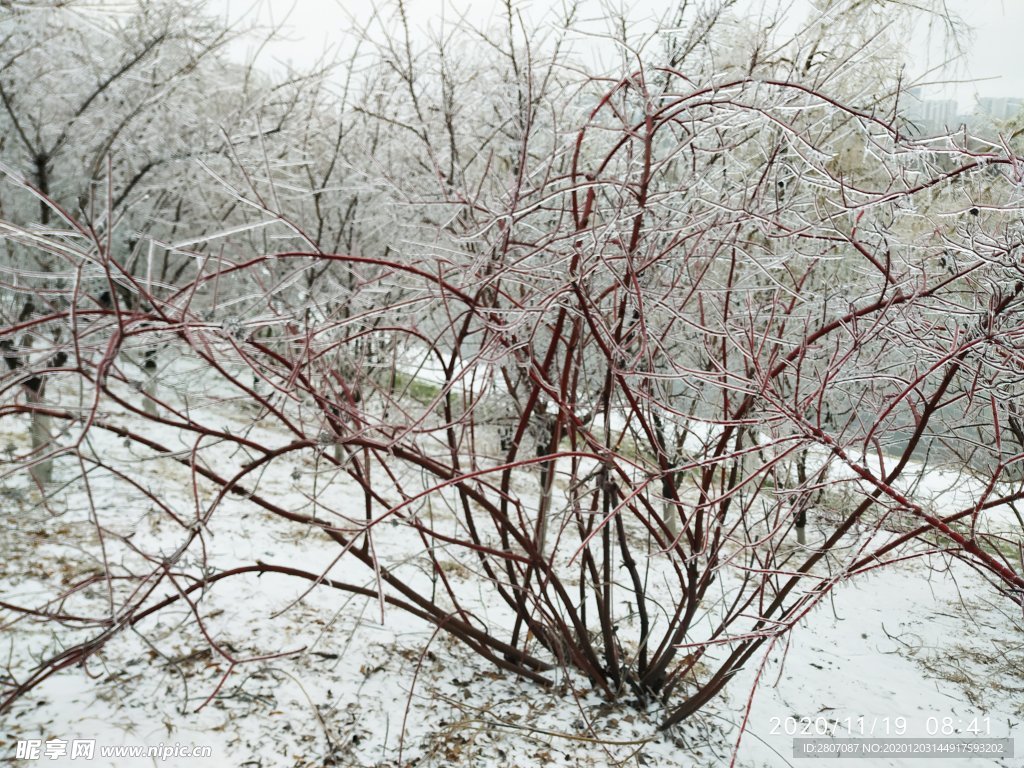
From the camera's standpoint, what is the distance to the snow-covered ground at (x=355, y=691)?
2365 millimetres

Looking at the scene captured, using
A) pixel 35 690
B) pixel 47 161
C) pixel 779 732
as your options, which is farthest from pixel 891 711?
pixel 47 161

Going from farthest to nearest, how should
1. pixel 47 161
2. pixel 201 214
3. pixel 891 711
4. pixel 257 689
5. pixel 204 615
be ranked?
pixel 201 214
pixel 47 161
pixel 891 711
pixel 204 615
pixel 257 689

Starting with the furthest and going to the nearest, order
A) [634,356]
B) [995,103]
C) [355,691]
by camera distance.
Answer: [995,103]
[355,691]
[634,356]

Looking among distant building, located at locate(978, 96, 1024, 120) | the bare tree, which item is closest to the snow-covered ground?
the bare tree

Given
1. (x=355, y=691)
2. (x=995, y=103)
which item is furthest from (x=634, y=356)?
(x=995, y=103)

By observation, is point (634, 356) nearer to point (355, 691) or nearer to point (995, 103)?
point (355, 691)

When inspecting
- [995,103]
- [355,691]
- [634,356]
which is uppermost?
[995,103]

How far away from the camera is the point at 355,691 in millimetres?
2768

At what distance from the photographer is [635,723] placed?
2.80 metres

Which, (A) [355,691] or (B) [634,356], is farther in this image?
(A) [355,691]

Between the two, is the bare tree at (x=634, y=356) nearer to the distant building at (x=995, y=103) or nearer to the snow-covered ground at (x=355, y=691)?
the snow-covered ground at (x=355, y=691)

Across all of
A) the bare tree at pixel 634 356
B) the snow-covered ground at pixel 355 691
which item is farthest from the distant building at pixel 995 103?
the snow-covered ground at pixel 355 691

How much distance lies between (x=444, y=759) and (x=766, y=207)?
7.72ft

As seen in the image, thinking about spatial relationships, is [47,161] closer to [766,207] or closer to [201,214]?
[201,214]
